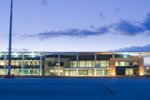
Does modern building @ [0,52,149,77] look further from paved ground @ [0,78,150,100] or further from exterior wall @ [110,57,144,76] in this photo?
paved ground @ [0,78,150,100]

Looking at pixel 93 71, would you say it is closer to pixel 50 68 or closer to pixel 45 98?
pixel 50 68

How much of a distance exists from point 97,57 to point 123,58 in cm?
967

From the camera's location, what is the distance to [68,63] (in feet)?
517

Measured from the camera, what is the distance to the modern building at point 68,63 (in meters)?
154

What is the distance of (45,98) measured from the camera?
25031mm

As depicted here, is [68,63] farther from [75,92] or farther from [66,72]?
[75,92]

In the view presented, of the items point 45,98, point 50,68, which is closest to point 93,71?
point 50,68

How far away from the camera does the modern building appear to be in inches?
6043

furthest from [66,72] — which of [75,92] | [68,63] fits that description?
[75,92]

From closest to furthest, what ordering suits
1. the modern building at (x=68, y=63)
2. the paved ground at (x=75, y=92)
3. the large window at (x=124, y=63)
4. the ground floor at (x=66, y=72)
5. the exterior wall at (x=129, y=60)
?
Answer: 1. the paved ground at (x=75, y=92)
2. the exterior wall at (x=129, y=60)
3. the large window at (x=124, y=63)
4. the modern building at (x=68, y=63)
5. the ground floor at (x=66, y=72)

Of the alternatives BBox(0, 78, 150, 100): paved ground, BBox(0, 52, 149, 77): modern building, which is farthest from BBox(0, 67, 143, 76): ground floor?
BBox(0, 78, 150, 100): paved ground

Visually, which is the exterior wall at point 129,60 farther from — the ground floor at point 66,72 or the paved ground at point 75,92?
the paved ground at point 75,92

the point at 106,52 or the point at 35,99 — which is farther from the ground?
the point at 106,52

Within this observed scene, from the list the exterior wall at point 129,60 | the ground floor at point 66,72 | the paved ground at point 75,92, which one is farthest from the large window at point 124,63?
the paved ground at point 75,92
